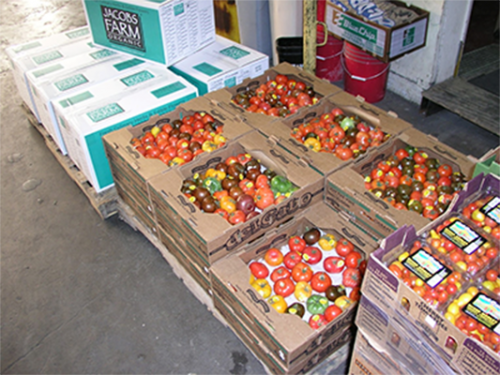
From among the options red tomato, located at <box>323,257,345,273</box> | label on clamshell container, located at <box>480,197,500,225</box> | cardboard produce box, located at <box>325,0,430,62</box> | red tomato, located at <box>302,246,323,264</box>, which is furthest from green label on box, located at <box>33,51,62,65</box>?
label on clamshell container, located at <box>480,197,500,225</box>

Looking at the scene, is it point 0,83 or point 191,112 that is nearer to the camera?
point 191,112

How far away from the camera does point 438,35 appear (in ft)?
17.6

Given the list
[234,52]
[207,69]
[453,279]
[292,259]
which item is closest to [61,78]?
[207,69]

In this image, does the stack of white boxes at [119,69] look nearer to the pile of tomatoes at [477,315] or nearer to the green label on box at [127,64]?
the green label on box at [127,64]

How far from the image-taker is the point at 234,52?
17.0ft

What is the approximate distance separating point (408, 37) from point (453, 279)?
12.2 feet

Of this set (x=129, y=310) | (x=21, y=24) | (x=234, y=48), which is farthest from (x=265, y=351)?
(x=21, y=24)

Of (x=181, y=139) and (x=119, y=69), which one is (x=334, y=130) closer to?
(x=181, y=139)

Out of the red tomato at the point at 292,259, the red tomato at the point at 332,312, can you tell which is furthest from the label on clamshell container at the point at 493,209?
the red tomato at the point at 292,259

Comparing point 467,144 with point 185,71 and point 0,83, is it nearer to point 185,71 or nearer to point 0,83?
point 185,71

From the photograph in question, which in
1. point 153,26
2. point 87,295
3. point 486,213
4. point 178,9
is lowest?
point 87,295

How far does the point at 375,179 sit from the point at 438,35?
9.06 feet

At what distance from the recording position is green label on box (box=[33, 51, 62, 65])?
5125mm

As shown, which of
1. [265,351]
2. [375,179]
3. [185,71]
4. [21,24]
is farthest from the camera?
[21,24]
